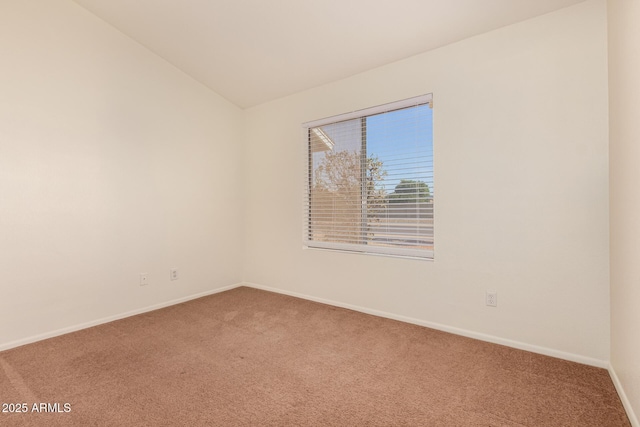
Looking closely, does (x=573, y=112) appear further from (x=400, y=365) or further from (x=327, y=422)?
(x=327, y=422)

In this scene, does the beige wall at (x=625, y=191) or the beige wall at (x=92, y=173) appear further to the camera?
the beige wall at (x=92, y=173)

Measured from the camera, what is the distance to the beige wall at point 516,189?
1969mm

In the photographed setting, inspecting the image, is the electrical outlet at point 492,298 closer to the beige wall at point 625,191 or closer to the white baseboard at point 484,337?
the white baseboard at point 484,337

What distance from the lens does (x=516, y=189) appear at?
2209mm

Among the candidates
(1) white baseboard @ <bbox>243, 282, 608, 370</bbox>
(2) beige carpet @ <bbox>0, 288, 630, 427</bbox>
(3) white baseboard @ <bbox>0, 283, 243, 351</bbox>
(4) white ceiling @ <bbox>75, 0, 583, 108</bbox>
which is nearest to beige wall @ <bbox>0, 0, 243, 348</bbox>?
(3) white baseboard @ <bbox>0, 283, 243, 351</bbox>

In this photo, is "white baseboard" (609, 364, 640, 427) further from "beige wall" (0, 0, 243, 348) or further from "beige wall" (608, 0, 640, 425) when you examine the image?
"beige wall" (0, 0, 243, 348)

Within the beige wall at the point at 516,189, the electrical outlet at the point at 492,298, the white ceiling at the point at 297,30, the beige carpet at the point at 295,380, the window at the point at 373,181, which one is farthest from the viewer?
the window at the point at 373,181

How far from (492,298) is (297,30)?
105 inches

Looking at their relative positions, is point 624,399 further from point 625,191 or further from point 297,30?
point 297,30

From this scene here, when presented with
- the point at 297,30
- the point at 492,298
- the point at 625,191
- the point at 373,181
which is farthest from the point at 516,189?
the point at 297,30

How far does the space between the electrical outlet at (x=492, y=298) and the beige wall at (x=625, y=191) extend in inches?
25.0

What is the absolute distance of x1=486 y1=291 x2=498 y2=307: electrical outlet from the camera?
230 centimetres

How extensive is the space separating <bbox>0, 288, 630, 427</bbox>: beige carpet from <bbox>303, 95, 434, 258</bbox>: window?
2.78 feet

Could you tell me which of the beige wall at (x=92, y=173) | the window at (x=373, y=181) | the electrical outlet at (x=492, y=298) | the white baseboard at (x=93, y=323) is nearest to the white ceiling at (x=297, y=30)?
the beige wall at (x=92, y=173)
